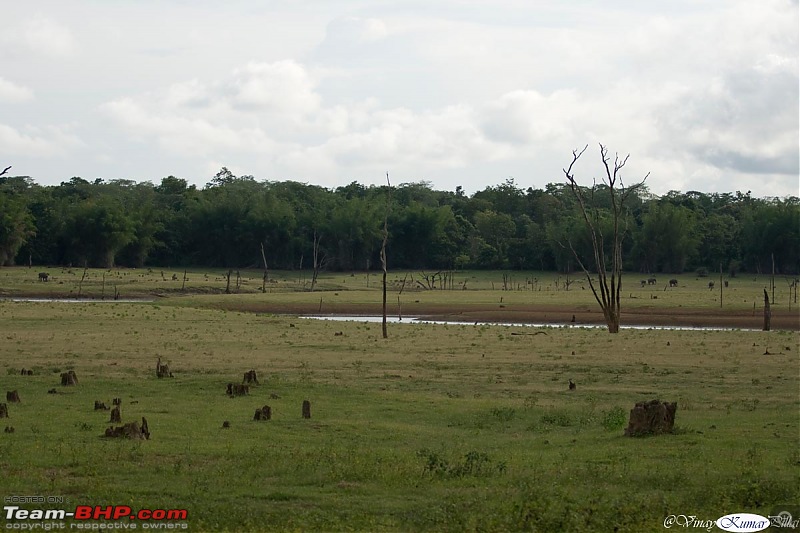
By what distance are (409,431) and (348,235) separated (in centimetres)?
9344

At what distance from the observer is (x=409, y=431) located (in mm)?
17406

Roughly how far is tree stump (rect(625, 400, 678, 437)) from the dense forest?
8642 cm

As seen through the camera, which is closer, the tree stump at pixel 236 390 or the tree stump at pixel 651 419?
the tree stump at pixel 651 419

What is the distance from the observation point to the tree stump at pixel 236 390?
851 inches

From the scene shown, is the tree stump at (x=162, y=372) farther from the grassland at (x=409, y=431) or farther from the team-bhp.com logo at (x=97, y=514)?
the team-bhp.com logo at (x=97, y=514)

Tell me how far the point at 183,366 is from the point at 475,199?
371 ft

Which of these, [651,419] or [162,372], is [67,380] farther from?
[651,419]

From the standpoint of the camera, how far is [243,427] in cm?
1709

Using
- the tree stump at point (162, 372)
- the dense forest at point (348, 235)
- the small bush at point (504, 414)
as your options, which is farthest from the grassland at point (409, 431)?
the dense forest at point (348, 235)

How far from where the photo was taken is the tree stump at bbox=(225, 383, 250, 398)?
2162 cm

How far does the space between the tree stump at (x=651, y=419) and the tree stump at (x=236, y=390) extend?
911cm

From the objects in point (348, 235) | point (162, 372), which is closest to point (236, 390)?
point (162, 372)

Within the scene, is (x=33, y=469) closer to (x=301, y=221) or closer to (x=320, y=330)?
Result: (x=320, y=330)

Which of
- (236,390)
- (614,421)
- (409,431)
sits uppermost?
(614,421)
